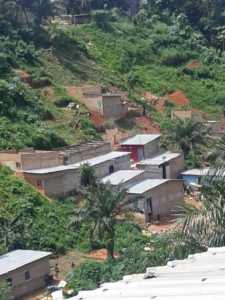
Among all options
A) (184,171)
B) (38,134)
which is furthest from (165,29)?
(38,134)

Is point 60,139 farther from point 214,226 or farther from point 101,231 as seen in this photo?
point 214,226

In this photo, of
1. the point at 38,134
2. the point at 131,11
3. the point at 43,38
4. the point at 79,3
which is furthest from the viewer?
the point at 131,11

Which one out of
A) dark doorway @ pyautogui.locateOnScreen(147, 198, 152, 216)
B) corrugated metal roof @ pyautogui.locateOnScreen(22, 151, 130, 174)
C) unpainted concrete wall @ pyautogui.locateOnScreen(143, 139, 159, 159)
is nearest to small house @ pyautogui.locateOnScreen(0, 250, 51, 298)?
corrugated metal roof @ pyautogui.locateOnScreen(22, 151, 130, 174)

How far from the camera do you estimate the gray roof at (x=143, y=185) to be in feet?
85.5

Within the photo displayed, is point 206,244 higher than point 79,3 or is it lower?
lower

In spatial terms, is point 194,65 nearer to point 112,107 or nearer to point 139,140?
point 112,107

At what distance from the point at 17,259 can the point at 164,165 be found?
13.3 metres

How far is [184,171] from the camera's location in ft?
108

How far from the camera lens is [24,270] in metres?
19.1

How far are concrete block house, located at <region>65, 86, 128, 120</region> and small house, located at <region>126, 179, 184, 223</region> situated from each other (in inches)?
371

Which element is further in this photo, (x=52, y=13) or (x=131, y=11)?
(x=131, y=11)

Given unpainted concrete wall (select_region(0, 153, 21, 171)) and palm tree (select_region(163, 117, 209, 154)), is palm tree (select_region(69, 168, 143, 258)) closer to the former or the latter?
unpainted concrete wall (select_region(0, 153, 21, 171))

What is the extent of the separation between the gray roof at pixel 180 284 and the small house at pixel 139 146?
23.2m

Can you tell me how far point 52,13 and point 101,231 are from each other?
99.6 feet
